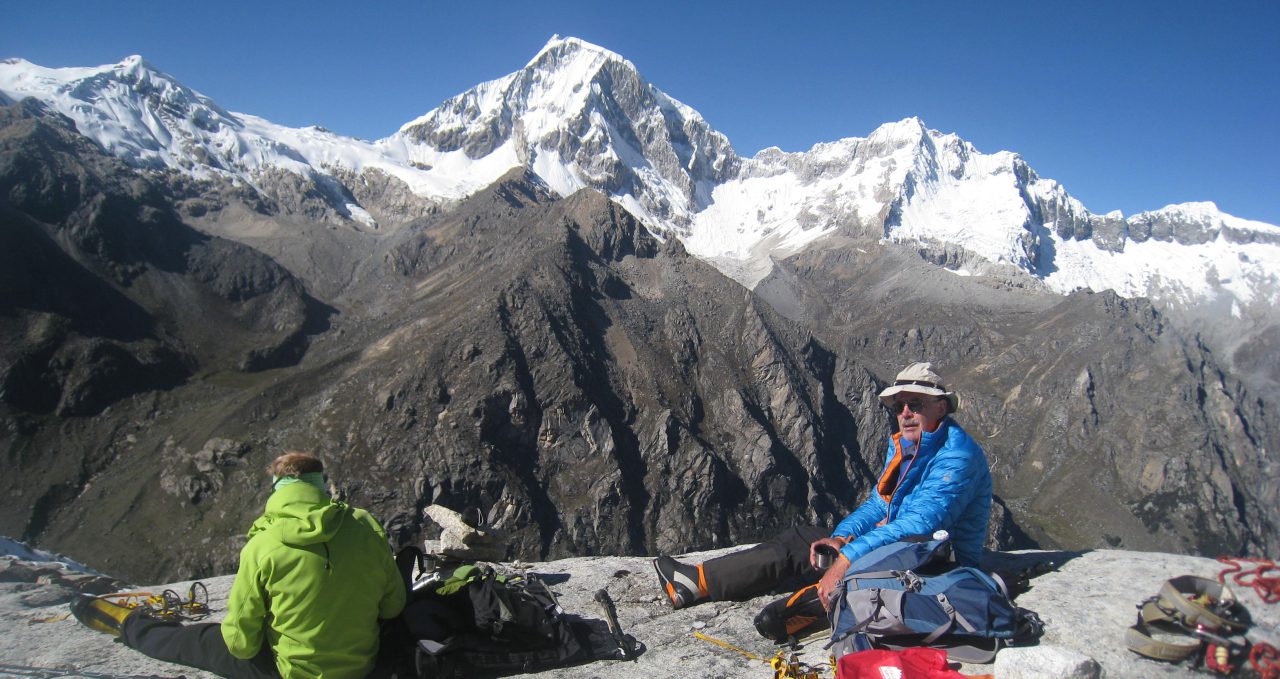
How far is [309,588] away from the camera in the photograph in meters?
6.68

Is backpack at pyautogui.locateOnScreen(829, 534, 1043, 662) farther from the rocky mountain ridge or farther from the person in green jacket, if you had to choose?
the rocky mountain ridge

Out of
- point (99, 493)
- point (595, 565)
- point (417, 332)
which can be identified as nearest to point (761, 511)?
point (417, 332)

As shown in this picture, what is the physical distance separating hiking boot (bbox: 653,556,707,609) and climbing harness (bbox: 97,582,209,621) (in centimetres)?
721

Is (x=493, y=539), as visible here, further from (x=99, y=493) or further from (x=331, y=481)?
(x=99, y=493)

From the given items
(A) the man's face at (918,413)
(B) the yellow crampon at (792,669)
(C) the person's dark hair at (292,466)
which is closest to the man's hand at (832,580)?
(B) the yellow crampon at (792,669)

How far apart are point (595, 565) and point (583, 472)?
12221 centimetres

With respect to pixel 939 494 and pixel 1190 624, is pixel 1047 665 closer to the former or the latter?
pixel 1190 624

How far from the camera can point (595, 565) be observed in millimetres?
13352

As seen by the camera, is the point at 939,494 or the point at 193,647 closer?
the point at 193,647

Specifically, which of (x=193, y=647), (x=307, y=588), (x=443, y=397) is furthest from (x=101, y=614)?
(x=443, y=397)

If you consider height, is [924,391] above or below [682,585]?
above

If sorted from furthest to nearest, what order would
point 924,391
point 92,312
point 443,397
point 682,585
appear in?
point 92,312 < point 443,397 < point 682,585 < point 924,391

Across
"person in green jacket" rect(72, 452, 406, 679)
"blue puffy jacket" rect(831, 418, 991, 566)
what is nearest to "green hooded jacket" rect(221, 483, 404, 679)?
"person in green jacket" rect(72, 452, 406, 679)

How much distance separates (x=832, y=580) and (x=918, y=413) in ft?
7.87
